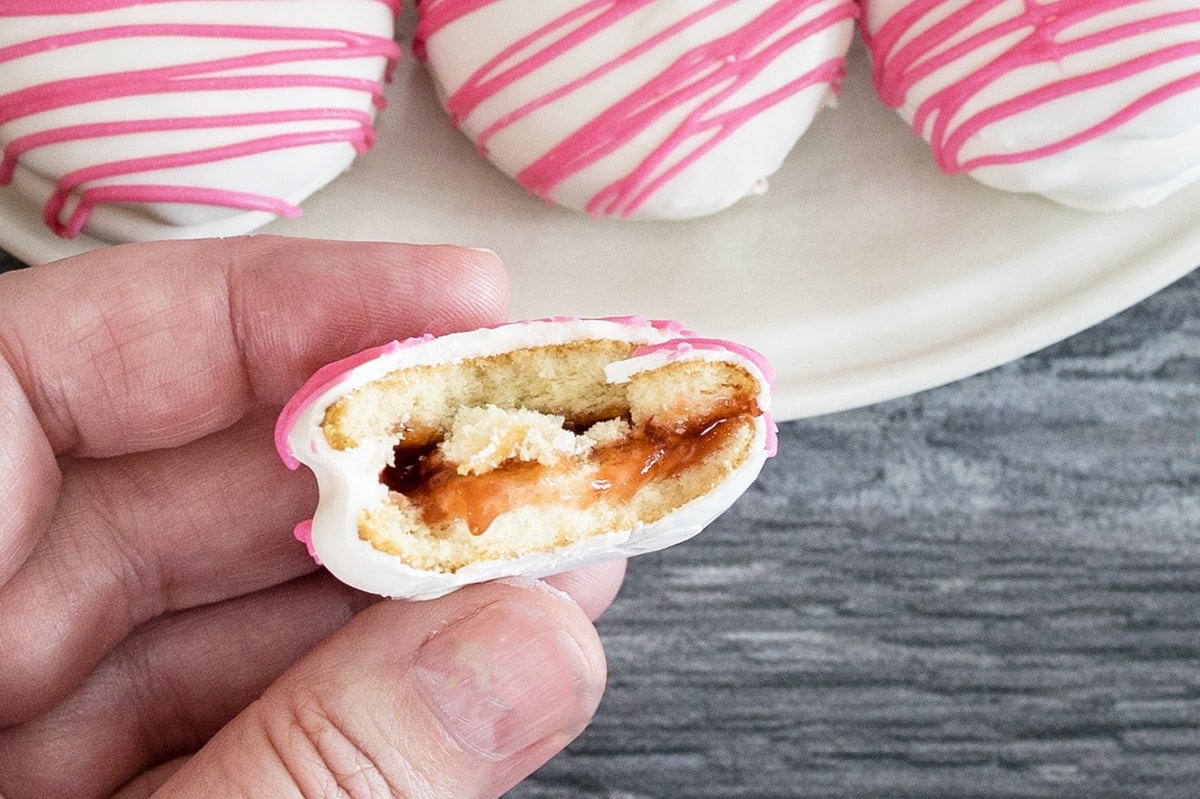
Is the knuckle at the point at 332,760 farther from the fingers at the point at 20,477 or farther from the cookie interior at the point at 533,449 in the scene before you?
the fingers at the point at 20,477

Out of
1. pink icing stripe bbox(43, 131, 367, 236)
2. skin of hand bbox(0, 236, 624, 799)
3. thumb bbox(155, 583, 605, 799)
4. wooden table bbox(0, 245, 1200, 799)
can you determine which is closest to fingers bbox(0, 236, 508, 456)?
skin of hand bbox(0, 236, 624, 799)

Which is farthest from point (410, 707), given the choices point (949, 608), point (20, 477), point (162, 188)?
point (949, 608)

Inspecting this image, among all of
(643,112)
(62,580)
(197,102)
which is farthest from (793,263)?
(62,580)

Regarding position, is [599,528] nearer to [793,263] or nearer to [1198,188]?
[793,263]

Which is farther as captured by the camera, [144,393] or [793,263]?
[793,263]

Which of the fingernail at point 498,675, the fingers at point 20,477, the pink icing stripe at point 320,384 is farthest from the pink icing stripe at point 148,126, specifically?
the fingernail at point 498,675

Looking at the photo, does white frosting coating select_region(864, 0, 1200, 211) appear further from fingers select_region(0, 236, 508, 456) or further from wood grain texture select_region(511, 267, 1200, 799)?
fingers select_region(0, 236, 508, 456)

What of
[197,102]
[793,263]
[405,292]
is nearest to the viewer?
[405,292]
